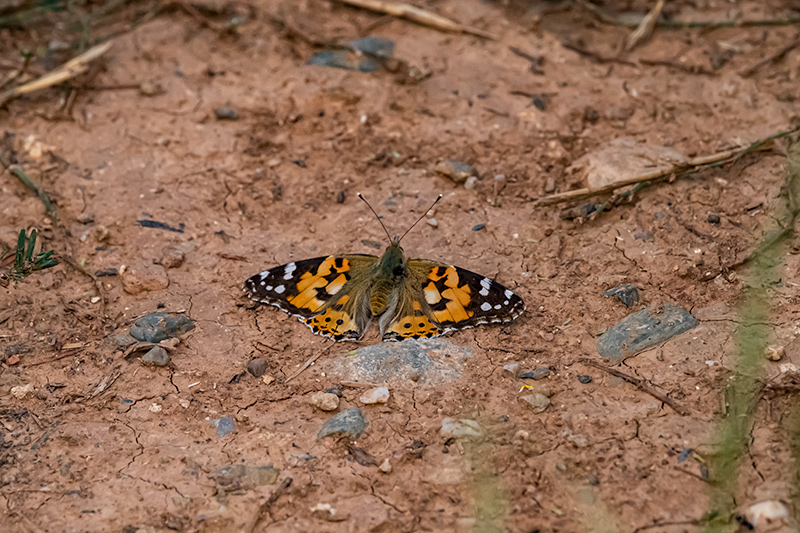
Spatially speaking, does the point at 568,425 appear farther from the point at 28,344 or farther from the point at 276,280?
the point at 28,344

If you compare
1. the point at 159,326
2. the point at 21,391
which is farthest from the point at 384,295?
the point at 21,391

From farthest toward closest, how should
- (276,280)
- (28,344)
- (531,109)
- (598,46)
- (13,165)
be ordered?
(598,46), (531,109), (13,165), (276,280), (28,344)

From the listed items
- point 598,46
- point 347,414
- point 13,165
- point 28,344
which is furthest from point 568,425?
point 13,165

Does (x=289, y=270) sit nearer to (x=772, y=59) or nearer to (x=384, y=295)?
(x=384, y=295)

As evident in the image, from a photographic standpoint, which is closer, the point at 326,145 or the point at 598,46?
the point at 326,145

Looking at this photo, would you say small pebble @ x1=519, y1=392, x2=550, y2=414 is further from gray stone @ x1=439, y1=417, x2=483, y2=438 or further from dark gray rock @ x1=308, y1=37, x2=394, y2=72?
dark gray rock @ x1=308, y1=37, x2=394, y2=72

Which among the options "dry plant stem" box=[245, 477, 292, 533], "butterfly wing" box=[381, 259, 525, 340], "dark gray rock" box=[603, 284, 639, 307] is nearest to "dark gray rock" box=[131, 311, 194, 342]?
"butterfly wing" box=[381, 259, 525, 340]
